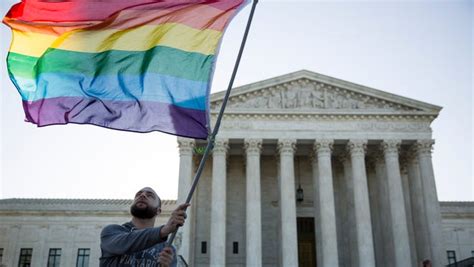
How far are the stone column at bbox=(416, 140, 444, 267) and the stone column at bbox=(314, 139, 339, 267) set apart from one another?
677 centimetres

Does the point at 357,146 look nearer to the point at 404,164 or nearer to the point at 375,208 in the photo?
the point at 404,164

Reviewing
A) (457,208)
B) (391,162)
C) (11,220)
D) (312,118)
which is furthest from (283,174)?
(11,220)

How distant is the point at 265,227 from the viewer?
38.7 meters

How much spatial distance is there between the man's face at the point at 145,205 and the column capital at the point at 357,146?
32.0 metres

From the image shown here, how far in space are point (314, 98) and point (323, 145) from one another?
4049 mm

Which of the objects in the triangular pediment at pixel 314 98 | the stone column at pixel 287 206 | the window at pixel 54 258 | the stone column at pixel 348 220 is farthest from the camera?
the window at pixel 54 258

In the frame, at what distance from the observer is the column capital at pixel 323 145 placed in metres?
35.6

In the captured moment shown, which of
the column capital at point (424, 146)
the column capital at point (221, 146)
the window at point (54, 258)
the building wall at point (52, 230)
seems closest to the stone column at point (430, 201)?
the column capital at point (424, 146)

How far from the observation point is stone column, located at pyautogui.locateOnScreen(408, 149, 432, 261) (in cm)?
3412

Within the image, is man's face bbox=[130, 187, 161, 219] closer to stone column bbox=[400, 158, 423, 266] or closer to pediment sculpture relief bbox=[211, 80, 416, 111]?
pediment sculpture relief bbox=[211, 80, 416, 111]

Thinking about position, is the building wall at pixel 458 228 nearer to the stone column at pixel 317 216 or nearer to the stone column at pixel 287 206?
the stone column at pixel 317 216

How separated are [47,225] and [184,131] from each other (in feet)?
140

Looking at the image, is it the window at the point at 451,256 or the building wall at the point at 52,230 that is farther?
the building wall at the point at 52,230

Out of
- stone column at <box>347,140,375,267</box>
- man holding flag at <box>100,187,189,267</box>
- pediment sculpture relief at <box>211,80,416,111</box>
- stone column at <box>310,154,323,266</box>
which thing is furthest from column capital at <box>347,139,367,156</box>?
man holding flag at <box>100,187,189,267</box>
